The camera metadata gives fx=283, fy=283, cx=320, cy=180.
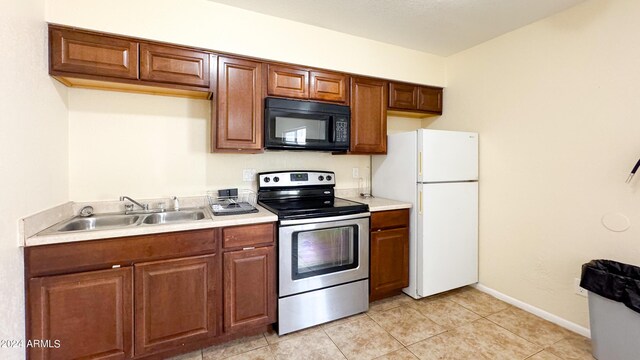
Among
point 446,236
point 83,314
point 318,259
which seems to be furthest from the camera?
point 446,236

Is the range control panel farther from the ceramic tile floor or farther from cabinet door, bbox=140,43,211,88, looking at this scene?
the ceramic tile floor

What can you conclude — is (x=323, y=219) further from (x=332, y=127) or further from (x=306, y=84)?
(x=306, y=84)

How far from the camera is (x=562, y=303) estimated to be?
2238 mm

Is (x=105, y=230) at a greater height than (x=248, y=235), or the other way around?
(x=105, y=230)

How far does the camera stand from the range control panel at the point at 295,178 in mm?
2570

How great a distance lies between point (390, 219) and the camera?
260 cm

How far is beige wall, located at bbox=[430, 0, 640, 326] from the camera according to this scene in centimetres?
193

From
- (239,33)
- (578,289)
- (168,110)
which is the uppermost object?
(239,33)

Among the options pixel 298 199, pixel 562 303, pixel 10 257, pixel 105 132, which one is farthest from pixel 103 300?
pixel 562 303

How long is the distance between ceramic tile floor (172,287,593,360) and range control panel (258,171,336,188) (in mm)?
1228

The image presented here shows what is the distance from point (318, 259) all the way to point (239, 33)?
1.87m

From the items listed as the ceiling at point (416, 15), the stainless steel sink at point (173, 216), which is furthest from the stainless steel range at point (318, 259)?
the ceiling at point (416, 15)

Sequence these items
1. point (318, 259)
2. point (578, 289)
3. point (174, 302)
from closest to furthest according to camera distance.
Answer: point (174, 302) < point (578, 289) < point (318, 259)

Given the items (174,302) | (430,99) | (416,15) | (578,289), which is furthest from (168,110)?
(578,289)
